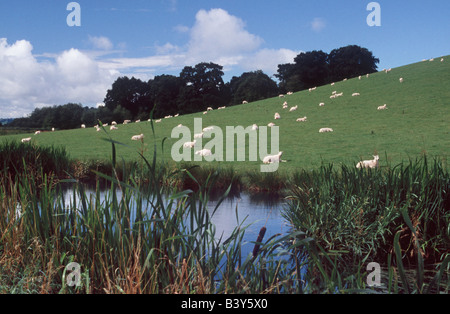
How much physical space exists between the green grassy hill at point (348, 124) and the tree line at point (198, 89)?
1828 cm

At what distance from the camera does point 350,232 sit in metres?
5.81

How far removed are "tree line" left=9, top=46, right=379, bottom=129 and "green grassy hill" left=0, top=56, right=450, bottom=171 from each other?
1828 cm

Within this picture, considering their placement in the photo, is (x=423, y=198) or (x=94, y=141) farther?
(x=94, y=141)

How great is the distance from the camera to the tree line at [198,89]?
49156 mm

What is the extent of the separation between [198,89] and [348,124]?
35.8 meters

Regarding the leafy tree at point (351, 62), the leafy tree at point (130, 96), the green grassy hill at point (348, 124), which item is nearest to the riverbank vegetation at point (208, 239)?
the green grassy hill at point (348, 124)

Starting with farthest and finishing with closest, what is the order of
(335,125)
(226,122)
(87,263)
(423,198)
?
(226,122)
(335,125)
(423,198)
(87,263)

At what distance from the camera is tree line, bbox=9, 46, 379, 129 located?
4916cm

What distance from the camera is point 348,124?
2064 centimetres

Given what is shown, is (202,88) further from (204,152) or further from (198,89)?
(204,152)
